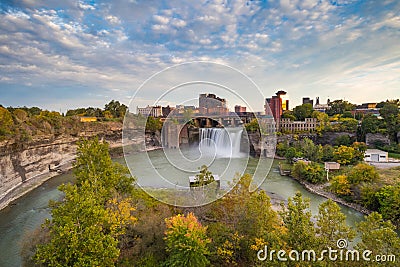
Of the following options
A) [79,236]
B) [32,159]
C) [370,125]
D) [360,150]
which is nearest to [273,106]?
[79,236]

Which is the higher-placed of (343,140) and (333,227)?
(343,140)

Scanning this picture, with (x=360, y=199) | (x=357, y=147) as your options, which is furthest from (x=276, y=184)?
(x=357, y=147)


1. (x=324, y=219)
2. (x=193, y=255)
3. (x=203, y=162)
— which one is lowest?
(x=193, y=255)

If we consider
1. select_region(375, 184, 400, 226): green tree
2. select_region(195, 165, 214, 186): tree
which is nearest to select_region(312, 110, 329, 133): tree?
select_region(375, 184, 400, 226): green tree

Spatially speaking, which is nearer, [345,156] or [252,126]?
[252,126]

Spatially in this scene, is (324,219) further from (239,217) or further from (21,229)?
(21,229)

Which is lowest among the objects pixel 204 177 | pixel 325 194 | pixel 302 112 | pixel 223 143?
pixel 325 194

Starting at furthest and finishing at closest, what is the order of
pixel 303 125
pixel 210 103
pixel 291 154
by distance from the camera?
pixel 303 125, pixel 291 154, pixel 210 103

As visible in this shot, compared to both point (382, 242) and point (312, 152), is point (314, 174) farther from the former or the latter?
point (382, 242)
